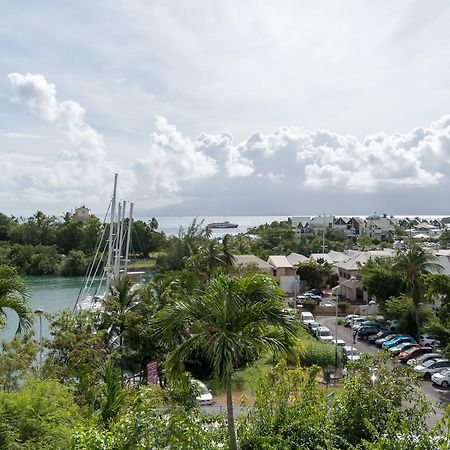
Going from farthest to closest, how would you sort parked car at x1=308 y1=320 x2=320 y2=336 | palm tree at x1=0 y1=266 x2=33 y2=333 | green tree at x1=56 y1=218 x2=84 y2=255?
green tree at x1=56 y1=218 x2=84 y2=255 < parked car at x1=308 y1=320 x2=320 y2=336 < palm tree at x1=0 y1=266 x2=33 y2=333

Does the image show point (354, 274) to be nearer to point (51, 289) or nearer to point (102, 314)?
point (102, 314)

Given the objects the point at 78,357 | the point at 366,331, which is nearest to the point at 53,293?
the point at 366,331

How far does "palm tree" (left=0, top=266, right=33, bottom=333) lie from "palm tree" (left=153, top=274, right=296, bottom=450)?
423 cm

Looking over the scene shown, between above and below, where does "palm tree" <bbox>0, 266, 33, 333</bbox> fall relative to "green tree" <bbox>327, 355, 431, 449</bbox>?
above

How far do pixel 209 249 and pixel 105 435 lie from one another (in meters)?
32.6

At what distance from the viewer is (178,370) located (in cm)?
963

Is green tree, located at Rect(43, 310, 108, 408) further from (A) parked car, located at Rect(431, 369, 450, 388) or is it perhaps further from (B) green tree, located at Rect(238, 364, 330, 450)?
(A) parked car, located at Rect(431, 369, 450, 388)

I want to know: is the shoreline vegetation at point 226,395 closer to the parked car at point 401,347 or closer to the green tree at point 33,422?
the green tree at point 33,422

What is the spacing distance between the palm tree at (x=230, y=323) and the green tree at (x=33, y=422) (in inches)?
87.9

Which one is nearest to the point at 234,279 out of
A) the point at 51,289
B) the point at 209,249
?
the point at 209,249

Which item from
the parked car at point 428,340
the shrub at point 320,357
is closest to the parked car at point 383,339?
the parked car at point 428,340

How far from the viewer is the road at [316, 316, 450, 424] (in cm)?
1969

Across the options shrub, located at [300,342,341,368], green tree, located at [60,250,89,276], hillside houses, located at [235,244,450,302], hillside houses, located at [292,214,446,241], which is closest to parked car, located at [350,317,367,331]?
hillside houses, located at [235,244,450,302]

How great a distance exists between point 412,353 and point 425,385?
179 inches
